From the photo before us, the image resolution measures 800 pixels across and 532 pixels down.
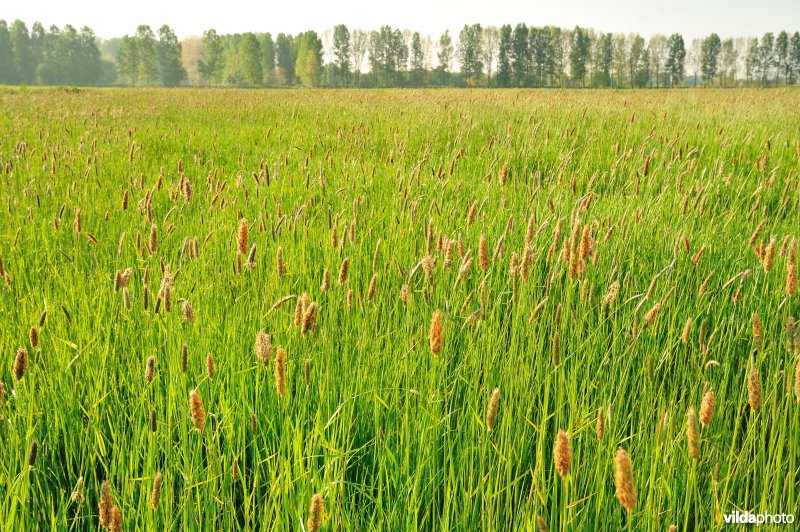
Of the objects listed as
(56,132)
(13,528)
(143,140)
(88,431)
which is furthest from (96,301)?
(56,132)

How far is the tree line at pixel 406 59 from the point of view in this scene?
93625 mm

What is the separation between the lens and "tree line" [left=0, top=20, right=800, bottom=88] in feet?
307

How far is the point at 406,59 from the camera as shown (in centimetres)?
10656

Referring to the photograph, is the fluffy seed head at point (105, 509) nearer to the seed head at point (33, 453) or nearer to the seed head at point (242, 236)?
the seed head at point (33, 453)

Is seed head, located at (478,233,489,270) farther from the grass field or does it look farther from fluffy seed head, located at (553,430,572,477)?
fluffy seed head, located at (553,430,572,477)

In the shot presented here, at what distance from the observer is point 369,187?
170 inches

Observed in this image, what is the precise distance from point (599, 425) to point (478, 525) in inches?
17.3

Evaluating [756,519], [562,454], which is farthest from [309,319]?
[756,519]

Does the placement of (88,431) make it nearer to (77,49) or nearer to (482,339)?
(482,339)

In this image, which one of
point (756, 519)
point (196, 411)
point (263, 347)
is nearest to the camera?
point (196, 411)

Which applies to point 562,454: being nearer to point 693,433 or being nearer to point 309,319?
point 693,433

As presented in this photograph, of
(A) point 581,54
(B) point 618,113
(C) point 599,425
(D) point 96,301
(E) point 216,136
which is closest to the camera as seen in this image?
(C) point 599,425

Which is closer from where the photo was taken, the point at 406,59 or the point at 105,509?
the point at 105,509

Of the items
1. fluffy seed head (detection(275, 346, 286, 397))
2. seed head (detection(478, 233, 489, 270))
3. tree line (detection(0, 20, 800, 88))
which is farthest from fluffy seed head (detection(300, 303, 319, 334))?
tree line (detection(0, 20, 800, 88))
